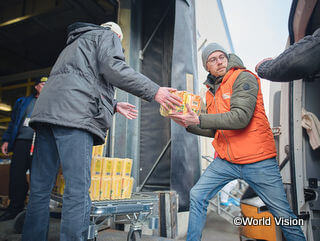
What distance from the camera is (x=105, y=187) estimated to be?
7.98ft

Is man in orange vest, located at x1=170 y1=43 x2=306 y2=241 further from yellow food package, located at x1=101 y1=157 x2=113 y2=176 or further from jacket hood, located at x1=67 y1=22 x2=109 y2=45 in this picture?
jacket hood, located at x1=67 y1=22 x2=109 y2=45

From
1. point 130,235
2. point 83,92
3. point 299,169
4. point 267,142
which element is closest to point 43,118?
point 83,92

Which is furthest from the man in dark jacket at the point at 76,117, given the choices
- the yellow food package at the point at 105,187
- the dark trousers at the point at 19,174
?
the dark trousers at the point at 19,174

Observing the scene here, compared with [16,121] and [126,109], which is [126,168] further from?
[16,121]

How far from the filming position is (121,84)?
185cm

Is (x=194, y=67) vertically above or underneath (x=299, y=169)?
above

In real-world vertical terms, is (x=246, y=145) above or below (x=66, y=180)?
above

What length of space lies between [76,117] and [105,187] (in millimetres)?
1091

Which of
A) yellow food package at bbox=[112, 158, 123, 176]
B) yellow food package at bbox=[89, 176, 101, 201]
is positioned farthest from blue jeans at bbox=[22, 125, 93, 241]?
yellow food package at bbox=[112, 158, 123, 176]

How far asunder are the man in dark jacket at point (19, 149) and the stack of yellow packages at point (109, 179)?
5.43 ft

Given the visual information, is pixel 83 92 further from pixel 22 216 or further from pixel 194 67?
pixel 194 67

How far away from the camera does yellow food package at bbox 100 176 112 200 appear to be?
7.92 feet

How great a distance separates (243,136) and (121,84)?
1.19 meters

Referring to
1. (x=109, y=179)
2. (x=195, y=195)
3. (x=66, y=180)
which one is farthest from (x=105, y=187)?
(x=195, y=195)
